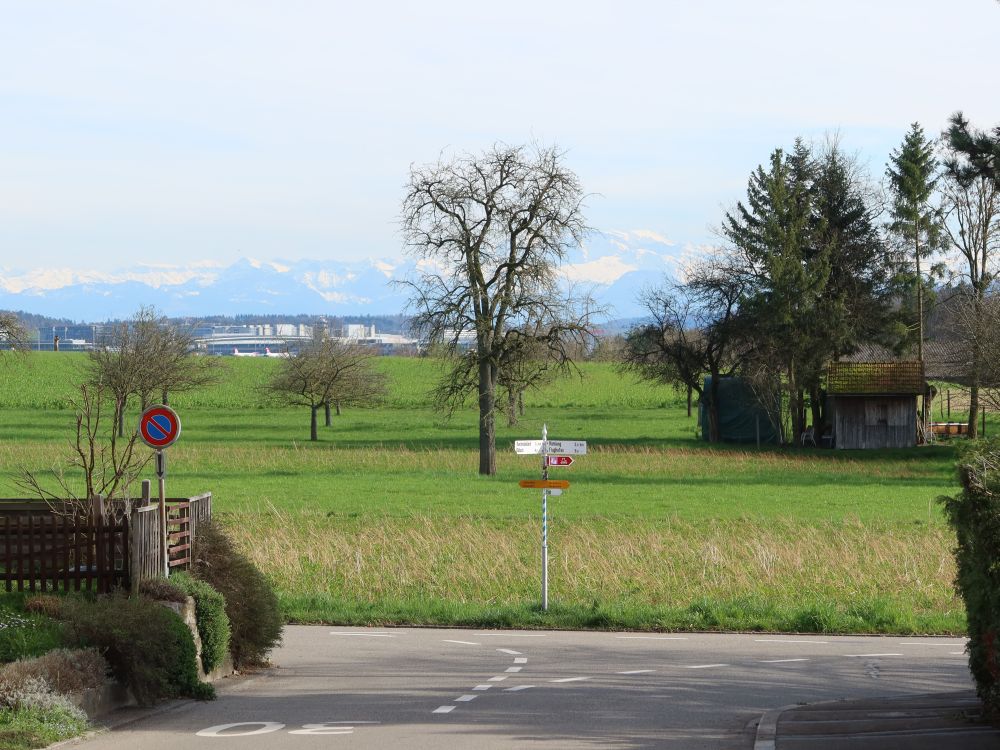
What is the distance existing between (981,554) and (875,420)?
2084 inches

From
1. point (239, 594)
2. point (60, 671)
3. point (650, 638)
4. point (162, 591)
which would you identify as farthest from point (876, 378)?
point (60, 671)

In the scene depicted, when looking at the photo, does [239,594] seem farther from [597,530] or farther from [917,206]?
[917,206]

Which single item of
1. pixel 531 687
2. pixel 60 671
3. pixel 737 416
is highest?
pixel 737 416

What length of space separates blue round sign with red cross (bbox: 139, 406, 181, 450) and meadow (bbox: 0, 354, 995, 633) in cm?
600

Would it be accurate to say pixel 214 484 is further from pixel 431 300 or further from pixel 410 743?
pixel 410 743

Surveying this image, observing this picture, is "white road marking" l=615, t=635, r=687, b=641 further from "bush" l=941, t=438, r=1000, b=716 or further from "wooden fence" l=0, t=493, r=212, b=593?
"bush" l=941, t=438, r=1000, b=716

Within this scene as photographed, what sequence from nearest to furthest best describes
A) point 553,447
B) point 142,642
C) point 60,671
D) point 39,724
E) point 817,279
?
1. point 39,724
2. point 60,671
3. point 142,642
4. point 553,447
5. point 817,279

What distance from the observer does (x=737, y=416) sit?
217 ft

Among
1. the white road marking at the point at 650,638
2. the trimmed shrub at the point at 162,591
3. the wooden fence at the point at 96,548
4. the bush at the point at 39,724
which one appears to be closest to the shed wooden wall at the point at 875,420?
the white road marking at the point at 650,638

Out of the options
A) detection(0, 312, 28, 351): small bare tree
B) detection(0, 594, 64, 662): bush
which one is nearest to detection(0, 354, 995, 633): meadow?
detection(0, 312, 28, 351): small bare tree

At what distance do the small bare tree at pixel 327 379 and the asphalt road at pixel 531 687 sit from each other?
194 feet

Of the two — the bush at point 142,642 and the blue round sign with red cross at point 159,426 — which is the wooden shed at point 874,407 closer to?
the blue round sign with red cross at point 159,426

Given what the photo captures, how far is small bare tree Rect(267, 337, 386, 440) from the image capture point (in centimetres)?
7769

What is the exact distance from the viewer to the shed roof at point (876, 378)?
196 feet
